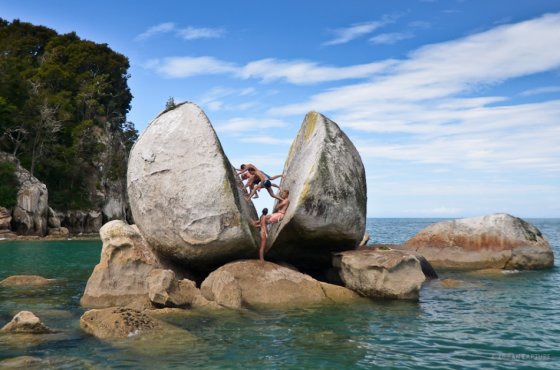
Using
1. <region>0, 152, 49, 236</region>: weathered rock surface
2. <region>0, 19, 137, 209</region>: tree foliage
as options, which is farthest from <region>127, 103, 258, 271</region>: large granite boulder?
<region>0, 19, 137, 209</region>: tree foliage

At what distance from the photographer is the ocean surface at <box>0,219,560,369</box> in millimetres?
9117

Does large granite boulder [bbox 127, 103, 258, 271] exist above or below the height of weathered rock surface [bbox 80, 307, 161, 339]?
above

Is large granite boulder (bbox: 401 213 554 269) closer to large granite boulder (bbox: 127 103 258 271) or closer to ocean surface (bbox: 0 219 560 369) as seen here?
ocean surface (bbox: 0 219 560 369)

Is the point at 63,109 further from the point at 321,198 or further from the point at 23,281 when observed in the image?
the point at 321,198

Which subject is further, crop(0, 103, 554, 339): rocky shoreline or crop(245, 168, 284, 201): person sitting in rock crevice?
crop(245, 168, 284, 201): person sitting in rock crevice

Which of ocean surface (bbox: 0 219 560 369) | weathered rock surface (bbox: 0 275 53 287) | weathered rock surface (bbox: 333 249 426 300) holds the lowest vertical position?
weathered rock surface (bbox: 0 275 53 287)

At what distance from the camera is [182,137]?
15.5 meters

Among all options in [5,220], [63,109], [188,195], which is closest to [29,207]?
[5,220]

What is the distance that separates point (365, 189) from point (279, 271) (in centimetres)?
439

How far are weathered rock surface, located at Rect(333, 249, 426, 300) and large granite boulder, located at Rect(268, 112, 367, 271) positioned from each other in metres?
1.34

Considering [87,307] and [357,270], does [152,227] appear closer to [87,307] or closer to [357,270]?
[87,307]

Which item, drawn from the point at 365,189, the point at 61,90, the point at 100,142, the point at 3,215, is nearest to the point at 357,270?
the point at 365,189

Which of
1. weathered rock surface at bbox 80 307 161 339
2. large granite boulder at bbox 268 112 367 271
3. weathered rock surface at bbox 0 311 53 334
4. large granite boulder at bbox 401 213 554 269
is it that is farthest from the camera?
large granite boulder at bbox 401 213 554 269

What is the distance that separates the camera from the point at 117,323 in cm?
1083
